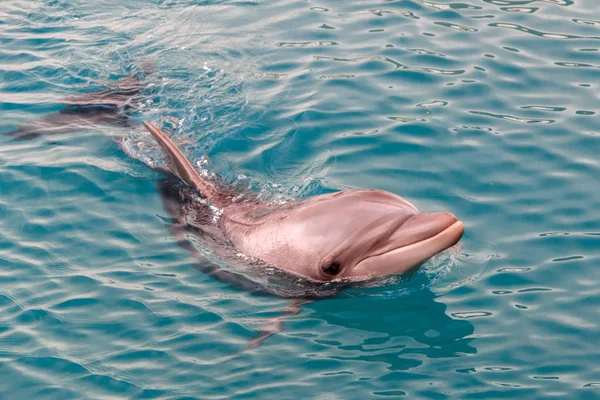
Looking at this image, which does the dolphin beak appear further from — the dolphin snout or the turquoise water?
the turquoise water

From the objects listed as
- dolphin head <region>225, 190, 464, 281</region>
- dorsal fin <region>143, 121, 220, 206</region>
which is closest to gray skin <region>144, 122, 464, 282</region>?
dolphin head <region>225, 190, 464, 281</region>

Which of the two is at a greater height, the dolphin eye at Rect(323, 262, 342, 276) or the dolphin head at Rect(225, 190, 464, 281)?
the dolphin head at Rect(225, 190, 464, 281)

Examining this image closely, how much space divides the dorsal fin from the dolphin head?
1.33 m

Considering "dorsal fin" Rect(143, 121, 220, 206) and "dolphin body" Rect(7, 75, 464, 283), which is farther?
"dorsal fin" Rect(143, 121, 220, 206)

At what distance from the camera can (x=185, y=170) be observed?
10234 mm

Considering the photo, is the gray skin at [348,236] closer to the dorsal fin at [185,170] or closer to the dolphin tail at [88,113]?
the dorsal fin at [185,170]

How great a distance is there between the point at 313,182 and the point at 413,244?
2860 mm

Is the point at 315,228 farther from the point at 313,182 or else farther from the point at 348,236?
the point at 313,182

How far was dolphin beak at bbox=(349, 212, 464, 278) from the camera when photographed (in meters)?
8.14

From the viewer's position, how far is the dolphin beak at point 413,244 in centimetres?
814

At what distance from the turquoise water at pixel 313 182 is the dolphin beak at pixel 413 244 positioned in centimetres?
40

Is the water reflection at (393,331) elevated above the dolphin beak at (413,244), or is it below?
below

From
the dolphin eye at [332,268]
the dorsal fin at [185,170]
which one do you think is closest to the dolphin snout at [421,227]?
the dolphin eye at [332,268]

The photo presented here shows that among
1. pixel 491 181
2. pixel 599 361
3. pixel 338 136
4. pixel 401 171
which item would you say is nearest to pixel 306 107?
pixel 338 136
